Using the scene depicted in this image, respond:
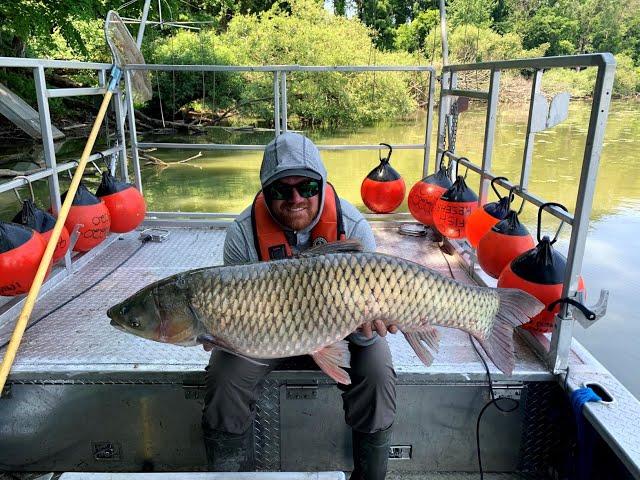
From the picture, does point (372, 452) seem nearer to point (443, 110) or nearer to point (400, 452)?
point (400, 452)

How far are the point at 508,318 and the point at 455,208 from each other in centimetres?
202

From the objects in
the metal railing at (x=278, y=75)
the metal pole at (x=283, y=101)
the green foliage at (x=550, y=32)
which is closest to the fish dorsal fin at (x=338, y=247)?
the metal railing at (x=278, y=75)

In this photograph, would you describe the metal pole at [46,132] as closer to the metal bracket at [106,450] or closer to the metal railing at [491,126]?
the metal railing at [491,126]

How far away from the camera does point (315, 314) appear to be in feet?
6.27

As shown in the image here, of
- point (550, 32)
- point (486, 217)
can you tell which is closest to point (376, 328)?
point (486, 217)

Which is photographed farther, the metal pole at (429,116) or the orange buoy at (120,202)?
the metal pole at (429,116)

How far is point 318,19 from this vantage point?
87.1ft

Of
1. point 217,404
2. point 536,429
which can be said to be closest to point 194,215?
point 217,404

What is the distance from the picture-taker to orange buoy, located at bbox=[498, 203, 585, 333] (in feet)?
8.30

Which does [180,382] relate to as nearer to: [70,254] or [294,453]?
[294,453]

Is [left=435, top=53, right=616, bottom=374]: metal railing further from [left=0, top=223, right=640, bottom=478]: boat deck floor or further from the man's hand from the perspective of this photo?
the man's hand

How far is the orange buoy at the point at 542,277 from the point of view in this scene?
253 centimetres

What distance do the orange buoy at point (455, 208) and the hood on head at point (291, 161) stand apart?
6.15ft

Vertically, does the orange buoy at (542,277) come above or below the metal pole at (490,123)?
below
